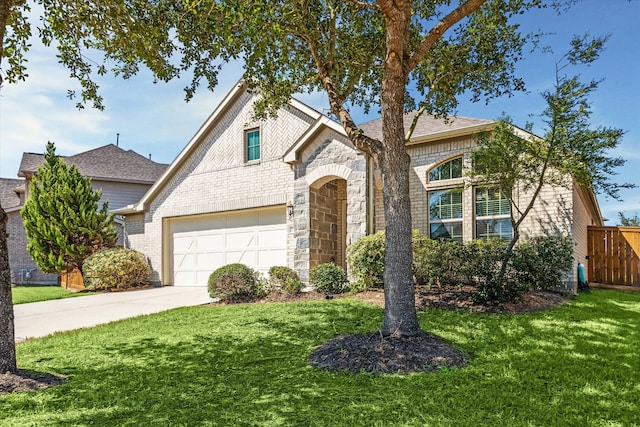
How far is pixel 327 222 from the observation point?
500 inches

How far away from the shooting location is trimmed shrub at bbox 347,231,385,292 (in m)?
9.73

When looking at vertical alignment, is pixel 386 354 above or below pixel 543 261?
below

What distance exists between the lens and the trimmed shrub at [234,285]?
10.2 metres

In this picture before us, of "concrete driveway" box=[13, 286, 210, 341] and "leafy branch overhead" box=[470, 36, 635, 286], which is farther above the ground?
"leafy branch overhead" box=[470, 36, 635, 286]

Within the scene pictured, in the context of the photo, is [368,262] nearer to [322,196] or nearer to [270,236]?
[322,196]

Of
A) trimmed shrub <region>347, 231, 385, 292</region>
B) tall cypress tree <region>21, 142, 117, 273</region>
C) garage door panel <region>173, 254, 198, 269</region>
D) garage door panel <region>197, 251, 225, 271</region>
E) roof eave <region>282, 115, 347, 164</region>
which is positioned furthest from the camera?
tall cypress tree <region>21, 142, 117, 273</region>

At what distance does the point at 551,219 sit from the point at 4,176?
31.5 meters

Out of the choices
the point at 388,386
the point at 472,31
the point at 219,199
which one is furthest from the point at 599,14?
the point at 219,199

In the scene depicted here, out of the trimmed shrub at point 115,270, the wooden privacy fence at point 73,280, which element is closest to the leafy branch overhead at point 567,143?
the trimmed shrub at point 115,270

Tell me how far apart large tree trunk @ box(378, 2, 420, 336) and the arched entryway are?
21.0 feet

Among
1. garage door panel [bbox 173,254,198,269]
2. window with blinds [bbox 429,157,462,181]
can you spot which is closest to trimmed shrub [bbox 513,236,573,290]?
window with blinds [bbox 429,157,462,181]

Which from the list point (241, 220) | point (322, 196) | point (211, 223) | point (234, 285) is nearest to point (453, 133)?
point (322, 196)

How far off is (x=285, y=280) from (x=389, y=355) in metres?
6.11

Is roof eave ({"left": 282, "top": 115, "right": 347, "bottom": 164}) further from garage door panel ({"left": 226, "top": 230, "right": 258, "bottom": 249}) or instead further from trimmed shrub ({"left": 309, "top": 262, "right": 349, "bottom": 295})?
trimmed shrub ({"left": 309, "top": 262, "right": 349, "bottom": 295})
